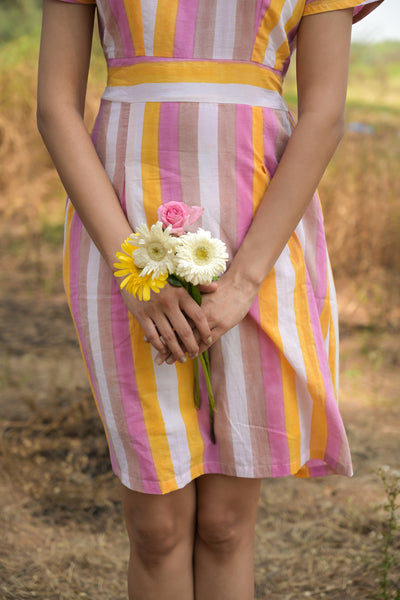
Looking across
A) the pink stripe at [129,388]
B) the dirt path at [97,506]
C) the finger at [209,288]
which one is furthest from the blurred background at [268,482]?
the finger at [209,288]

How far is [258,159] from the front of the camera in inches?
46.3

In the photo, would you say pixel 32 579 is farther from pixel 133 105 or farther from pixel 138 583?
pixel 133 105

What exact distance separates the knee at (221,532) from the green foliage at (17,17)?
11351mm

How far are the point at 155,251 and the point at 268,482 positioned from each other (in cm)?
186

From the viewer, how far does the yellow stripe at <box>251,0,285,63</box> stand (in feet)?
3.69

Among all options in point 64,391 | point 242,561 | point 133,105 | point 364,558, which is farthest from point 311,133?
point 64,391

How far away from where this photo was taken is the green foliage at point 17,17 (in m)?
11.3

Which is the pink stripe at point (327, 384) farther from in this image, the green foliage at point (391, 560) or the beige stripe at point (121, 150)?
the green foliage at point (391, 560)

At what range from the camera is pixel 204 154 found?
1.15 meters

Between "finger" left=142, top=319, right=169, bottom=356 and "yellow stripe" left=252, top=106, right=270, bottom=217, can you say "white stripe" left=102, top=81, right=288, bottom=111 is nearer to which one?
"yellow stripe" left=252, top=106, right=270, bottom=217

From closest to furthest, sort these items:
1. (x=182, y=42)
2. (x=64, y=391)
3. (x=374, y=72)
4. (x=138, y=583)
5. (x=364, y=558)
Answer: (x=182, y=42) < (x=138, y=583) < (x=364, y=558) < (x=64, y=391) < (x=374, y=72)

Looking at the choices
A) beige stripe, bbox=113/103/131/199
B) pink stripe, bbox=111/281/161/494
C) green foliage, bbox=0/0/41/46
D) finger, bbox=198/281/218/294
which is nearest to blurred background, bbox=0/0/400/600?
pink stripe, bbox=111/281/161/494

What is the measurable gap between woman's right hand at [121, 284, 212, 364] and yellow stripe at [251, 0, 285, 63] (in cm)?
45

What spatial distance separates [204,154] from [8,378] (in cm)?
252
